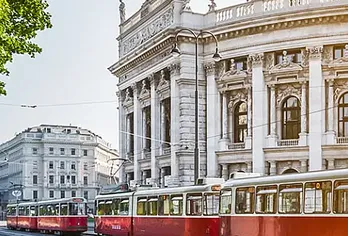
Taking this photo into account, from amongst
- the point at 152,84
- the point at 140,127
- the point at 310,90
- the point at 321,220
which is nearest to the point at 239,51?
the point at 310,90

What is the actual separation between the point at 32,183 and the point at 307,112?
110 meters

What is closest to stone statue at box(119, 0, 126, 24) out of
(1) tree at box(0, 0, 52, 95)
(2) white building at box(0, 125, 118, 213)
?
(1) tree at box(0, 0, 52, 95)

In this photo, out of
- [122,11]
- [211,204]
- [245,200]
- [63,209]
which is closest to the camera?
[245,200]

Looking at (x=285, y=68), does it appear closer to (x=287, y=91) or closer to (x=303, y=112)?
(x=287, y=91)

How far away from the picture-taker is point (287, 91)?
5400 cm

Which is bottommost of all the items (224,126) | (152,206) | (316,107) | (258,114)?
(152,206)

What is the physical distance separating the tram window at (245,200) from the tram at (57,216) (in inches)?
1106

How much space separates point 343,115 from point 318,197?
108 ft

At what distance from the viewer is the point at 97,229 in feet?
150

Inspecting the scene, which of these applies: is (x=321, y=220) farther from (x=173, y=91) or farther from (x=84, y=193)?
(x=84, y=193)

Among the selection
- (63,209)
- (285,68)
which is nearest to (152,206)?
(63,209)

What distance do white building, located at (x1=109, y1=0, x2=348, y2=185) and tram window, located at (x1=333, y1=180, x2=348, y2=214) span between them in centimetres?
3139

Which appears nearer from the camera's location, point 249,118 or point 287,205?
point 287,205

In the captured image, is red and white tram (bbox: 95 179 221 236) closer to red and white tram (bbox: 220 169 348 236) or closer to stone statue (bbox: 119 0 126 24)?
red and white tram (bbox: 220 169 348 236)
